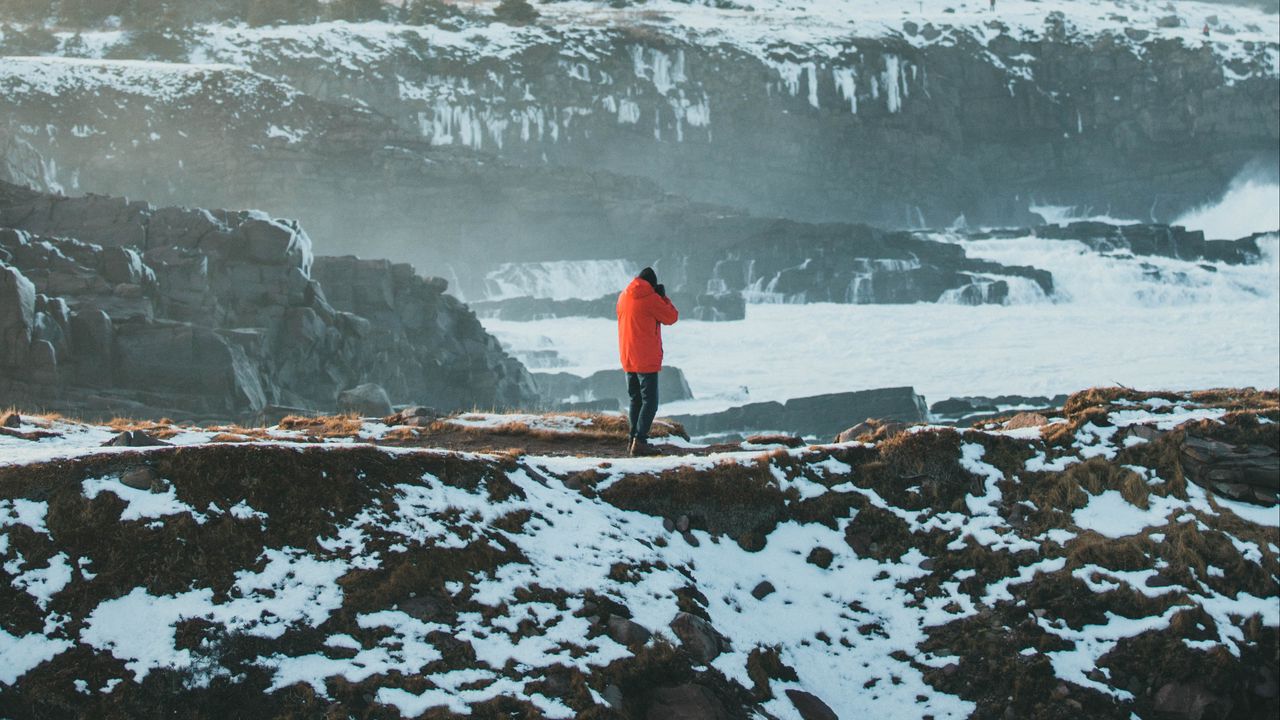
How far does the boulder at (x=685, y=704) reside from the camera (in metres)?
8.16

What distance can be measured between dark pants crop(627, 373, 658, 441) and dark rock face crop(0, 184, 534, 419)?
19.9 meters

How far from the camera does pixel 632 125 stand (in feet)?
515

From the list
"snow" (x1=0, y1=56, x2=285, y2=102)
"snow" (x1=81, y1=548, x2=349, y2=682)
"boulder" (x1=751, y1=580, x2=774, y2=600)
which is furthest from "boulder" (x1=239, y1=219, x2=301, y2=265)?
"snow" (x1=0, y1=56, x2=285, y2=102)

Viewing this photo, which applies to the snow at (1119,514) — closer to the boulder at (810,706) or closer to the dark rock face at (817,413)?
the boulder at (810,706)

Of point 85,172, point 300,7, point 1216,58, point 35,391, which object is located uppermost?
point 300,7

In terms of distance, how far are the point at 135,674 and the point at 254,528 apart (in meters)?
1.81

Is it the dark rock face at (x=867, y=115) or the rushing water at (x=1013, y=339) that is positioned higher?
the dark rock face at (x=867, y=115)

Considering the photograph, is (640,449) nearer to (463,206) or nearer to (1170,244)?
(1170,244)

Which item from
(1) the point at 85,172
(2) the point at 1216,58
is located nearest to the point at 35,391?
(1) the point at 85,172

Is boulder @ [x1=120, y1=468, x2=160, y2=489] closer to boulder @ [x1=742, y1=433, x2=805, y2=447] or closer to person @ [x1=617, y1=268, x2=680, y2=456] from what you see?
person @ [x1=617, y1=268, x2=680, y2=456]

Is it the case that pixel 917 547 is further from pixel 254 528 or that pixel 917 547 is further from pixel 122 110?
pixel 122 110

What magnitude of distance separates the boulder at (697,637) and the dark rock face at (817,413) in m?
45.3

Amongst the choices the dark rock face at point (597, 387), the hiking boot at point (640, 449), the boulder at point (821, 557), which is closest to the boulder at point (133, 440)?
the hiking boot at point (640, 449)

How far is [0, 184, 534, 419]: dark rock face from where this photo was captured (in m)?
38.2
